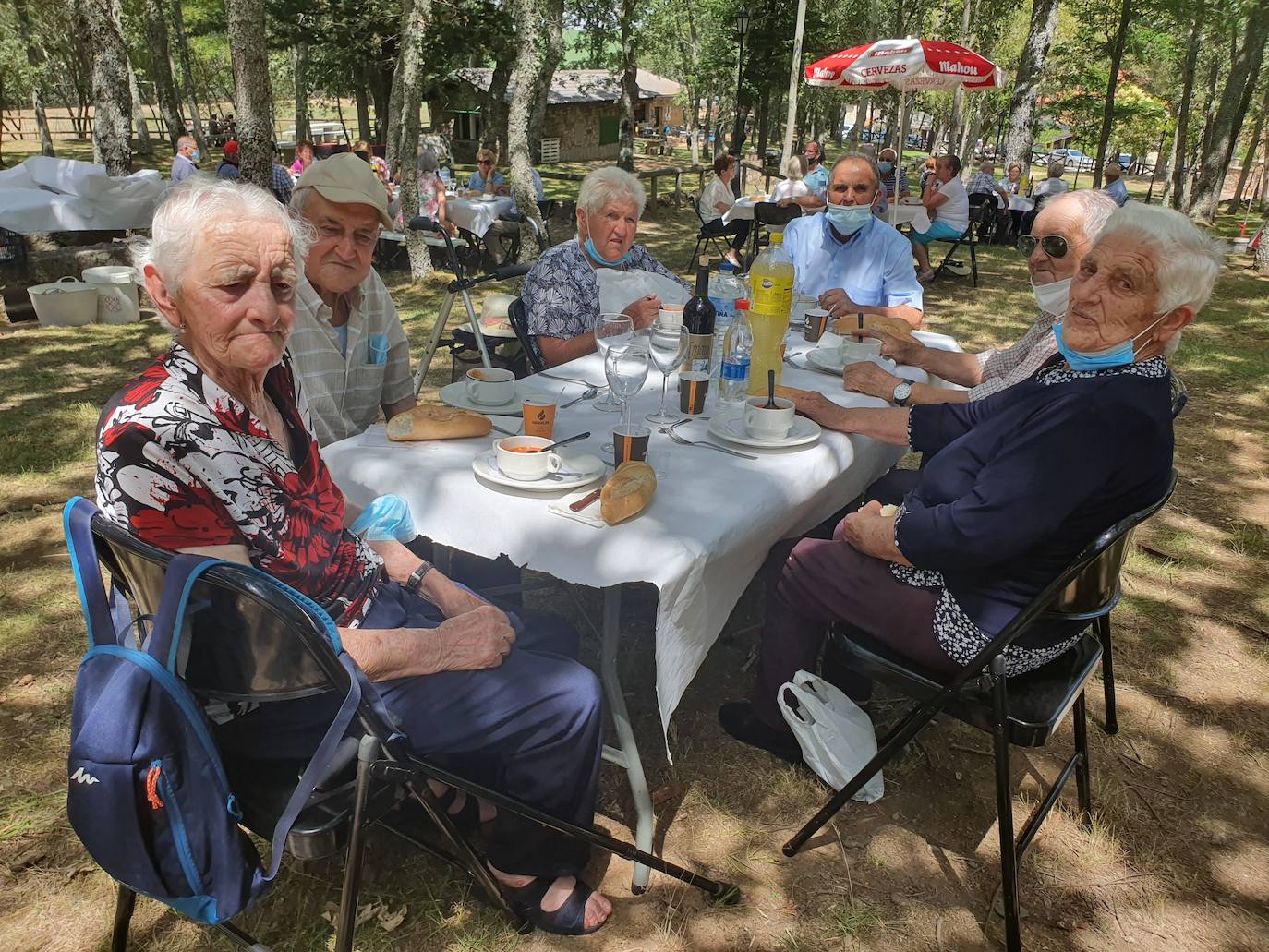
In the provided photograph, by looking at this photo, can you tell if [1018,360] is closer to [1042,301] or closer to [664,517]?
[1042,301]

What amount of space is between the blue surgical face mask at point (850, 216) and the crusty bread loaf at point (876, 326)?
3.63ft

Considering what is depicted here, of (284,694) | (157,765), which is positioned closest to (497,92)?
(284,694)

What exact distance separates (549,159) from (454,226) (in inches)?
1205

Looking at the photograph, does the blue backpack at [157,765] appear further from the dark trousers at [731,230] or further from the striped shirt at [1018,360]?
the dark trousers at [731,230]

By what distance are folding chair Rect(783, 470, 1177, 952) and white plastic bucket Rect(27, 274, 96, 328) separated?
25.4 feet

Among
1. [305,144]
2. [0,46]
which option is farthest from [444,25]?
[0,46]

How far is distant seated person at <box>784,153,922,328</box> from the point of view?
171 inches

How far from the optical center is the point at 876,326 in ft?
11.0

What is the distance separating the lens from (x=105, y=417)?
4.60ft

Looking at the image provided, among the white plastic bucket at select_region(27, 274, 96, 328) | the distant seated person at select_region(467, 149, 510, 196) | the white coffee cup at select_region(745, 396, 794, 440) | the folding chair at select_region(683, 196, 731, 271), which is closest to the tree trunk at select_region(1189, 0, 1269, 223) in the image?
the folding chair at select_region(683, 196, 731, 271)

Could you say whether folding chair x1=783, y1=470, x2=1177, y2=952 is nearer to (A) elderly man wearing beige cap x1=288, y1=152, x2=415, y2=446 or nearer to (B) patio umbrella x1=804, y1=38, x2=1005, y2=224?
(A) elderly man wearing beige cap x1=288, y1=152, x2=415, y2=446

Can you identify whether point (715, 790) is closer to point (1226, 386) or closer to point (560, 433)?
point (560, 433)

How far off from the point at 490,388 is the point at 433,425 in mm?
332

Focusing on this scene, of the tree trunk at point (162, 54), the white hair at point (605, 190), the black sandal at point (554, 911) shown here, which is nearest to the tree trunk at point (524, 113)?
the white hair at point (605, 190)
